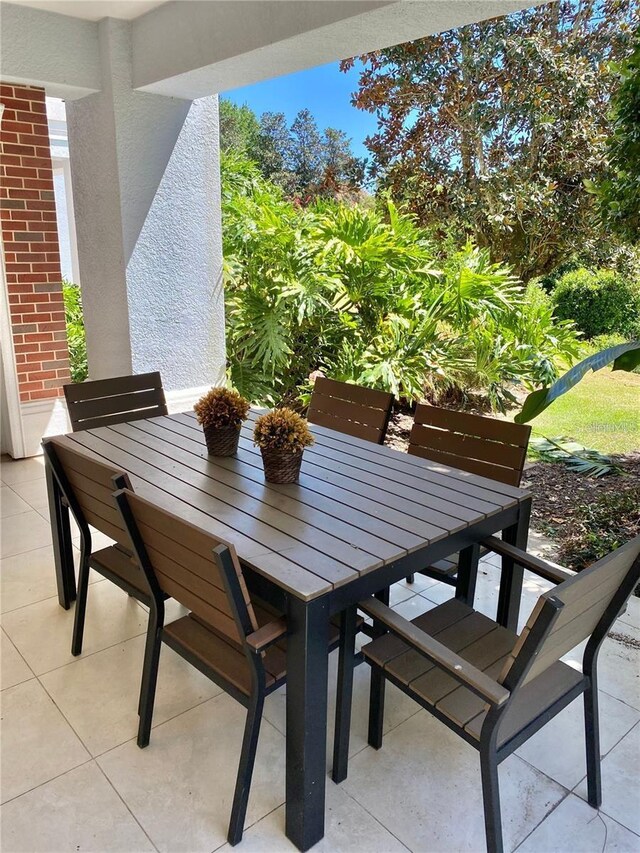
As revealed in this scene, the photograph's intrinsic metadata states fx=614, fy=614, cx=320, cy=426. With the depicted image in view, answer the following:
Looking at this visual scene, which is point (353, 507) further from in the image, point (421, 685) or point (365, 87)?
point (365, 87)

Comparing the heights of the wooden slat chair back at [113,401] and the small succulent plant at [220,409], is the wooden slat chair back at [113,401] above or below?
below

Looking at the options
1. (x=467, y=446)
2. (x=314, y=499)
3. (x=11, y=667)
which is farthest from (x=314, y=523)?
(x=11, y=667)

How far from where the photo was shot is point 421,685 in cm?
169

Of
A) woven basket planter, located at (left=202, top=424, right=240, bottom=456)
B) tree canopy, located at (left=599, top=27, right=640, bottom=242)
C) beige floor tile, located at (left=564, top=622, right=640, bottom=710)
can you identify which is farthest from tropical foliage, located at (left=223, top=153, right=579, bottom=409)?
beige floor tile, located at (left=564, top=622, right=640, bottom=710)

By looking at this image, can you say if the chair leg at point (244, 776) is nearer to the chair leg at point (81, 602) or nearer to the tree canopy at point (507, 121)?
the chair leg at point (81, 602)

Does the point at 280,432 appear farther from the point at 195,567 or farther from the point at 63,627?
the point at 63,627

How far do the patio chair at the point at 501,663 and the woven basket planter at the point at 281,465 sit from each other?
2.14 feet

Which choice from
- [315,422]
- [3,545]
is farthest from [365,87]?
[3,545]

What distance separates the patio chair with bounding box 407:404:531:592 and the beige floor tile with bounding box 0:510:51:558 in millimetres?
2216

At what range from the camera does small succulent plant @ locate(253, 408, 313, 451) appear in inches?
85.2

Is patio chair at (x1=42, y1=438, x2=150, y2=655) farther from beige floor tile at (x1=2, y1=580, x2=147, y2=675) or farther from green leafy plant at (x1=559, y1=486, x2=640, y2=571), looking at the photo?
green leafy plant at (x1=559, y1=486, x2=640, y2=571)

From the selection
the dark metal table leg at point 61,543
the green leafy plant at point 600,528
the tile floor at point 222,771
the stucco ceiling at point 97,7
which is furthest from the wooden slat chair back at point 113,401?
the green leafy plant at point 600,528

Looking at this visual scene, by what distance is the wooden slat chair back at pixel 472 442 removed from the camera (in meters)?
2.45

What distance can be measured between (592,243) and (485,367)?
10.6 feet
